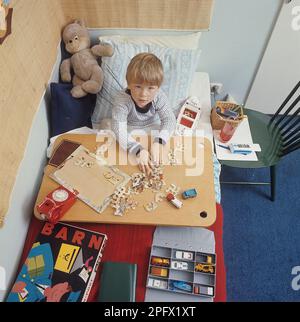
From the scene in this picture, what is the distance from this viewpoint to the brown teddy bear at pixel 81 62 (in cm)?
149

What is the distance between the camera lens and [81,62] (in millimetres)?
1500

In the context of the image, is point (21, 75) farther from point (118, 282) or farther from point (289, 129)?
point (289, 129)

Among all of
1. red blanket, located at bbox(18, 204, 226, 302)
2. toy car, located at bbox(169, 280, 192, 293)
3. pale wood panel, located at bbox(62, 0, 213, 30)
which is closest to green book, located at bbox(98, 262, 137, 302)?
red blanket, located at bbox(18, 204, 226, 302)

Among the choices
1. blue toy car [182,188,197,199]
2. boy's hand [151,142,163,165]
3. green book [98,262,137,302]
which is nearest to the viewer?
green book [98,262,137,302]

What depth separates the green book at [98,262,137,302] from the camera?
100 centimetres

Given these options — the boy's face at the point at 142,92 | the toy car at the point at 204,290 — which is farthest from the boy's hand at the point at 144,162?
the toy car at the point at 204,290

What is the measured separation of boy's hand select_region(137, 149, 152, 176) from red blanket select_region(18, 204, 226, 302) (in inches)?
9.6

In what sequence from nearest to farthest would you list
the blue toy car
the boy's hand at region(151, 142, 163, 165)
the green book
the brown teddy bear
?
the green book, the blue toy car, the boy's hand at region(151, 142, 163, 165), the brown teddy bear

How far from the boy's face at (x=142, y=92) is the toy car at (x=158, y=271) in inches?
27.6

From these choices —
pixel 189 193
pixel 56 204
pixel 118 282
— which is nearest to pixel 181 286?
pixel 118 282

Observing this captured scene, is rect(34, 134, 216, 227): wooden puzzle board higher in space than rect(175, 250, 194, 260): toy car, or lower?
higher

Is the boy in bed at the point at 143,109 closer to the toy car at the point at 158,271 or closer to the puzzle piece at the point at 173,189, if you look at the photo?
the puzzle piece at the point at 173,189

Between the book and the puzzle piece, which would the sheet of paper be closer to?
the puzzle piece

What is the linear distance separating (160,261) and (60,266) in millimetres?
382
